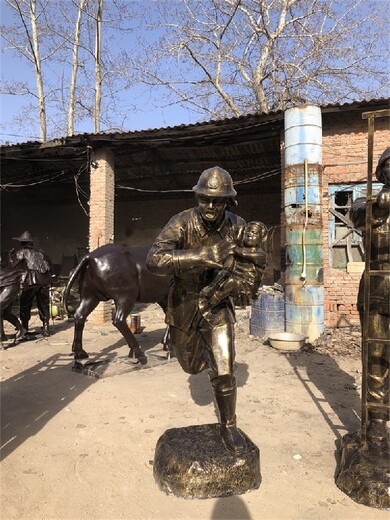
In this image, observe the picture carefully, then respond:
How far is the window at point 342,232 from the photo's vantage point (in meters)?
8.50

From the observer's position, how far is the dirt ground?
2.48m

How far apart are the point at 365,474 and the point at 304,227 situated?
578cm

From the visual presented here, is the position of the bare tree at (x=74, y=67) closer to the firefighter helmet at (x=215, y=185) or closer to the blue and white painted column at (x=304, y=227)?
the blue and white painted column at (x=304, y=227)

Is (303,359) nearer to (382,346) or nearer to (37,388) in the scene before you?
(382,346)

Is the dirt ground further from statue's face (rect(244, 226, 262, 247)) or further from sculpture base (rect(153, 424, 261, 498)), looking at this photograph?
statue's face (rect(244, 226, 262, 247))

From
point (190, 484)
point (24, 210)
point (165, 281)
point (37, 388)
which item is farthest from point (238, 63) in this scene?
point (190, 484)

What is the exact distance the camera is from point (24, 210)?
18.3 m

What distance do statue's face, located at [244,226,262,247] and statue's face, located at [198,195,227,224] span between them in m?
0.29

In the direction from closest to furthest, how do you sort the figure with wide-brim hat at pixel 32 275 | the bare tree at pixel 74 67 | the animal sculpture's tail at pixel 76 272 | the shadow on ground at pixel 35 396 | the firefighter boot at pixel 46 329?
the shadow on ground at pixel 35 396
the animal sculpture's tail at pixel 76 272
the figure with wide-brim hat at pixel 32 275
the firefighter boot at pixel 46 329
the bare tree at pixel 74 67

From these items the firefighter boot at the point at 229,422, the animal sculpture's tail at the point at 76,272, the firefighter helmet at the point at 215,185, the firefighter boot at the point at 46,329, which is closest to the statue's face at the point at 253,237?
the firefighter helmet at the point at 215,185

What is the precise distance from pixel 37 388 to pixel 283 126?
7231 millimetres

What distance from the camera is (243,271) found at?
2639mm

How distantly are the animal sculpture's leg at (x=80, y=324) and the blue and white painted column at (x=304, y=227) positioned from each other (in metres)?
4.04

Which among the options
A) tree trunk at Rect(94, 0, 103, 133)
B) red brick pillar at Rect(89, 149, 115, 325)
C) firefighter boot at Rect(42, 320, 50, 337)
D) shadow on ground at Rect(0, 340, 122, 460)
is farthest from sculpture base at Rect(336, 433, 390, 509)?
tree trunk at Rect(94, 0, 103, 133)
